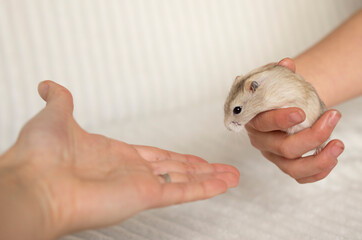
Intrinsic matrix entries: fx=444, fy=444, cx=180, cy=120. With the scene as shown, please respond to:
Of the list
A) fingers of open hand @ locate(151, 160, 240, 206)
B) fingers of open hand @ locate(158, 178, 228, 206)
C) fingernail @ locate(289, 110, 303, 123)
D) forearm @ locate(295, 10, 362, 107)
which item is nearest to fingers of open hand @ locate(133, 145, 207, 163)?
fingers of open hand @ locate(151, 160, 240, 206)

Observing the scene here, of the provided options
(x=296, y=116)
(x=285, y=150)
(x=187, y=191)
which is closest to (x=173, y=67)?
(x=285, y=150)

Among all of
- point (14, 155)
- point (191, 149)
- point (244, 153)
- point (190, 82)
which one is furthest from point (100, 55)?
point (14, 155)

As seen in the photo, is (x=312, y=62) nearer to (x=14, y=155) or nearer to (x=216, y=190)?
(x=216, y=190)

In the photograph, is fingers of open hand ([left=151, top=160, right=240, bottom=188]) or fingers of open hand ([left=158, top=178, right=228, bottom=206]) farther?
fingers of open hand ([left=151, top=160, right=240, bottom=188])

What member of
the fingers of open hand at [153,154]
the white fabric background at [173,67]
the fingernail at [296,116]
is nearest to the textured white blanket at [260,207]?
the white fabric background at [173,67]

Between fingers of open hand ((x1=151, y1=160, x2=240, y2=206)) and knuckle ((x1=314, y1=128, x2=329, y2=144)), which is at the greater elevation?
knuckle ((x1=314, y1=128, x2=329, y2=144))

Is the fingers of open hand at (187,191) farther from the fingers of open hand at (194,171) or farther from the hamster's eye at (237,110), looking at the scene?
the hamster's eye at (237,110)

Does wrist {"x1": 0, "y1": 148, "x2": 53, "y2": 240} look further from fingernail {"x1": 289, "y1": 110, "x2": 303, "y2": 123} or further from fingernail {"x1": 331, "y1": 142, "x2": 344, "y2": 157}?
fingernail {"x1": 331, "y1": 142, "x2": 344, "y2": 157}
